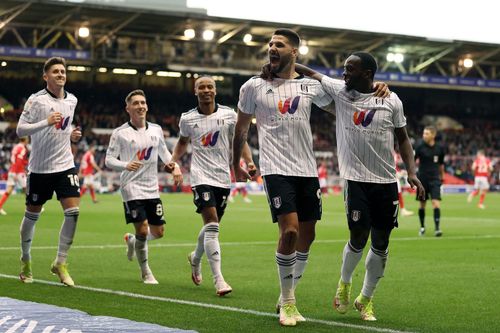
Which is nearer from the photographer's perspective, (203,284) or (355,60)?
(355,60)

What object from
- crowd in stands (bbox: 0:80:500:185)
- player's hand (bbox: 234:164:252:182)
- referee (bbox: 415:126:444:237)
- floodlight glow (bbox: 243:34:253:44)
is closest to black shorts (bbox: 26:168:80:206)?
player's hand (bbox: 234:164:252:182)

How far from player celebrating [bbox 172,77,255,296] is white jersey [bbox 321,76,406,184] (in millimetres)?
2553

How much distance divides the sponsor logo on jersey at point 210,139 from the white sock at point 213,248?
0.95m

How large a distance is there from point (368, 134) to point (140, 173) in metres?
3.97

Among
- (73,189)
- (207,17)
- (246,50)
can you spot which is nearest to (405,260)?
(73,189)

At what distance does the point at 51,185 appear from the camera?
1161 centimetres

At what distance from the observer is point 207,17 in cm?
5441

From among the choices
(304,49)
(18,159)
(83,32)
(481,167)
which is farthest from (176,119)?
(18,159)

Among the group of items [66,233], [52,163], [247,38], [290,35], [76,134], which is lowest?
[66,233]

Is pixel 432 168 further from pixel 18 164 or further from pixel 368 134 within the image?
pixel 18 164

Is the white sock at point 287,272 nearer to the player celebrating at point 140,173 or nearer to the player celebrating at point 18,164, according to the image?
the player celebrating at point 140,173

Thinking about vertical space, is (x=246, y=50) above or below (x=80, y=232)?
above

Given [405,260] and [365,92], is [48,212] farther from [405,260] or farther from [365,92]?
[365,92]

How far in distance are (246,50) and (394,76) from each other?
9.52 meters
